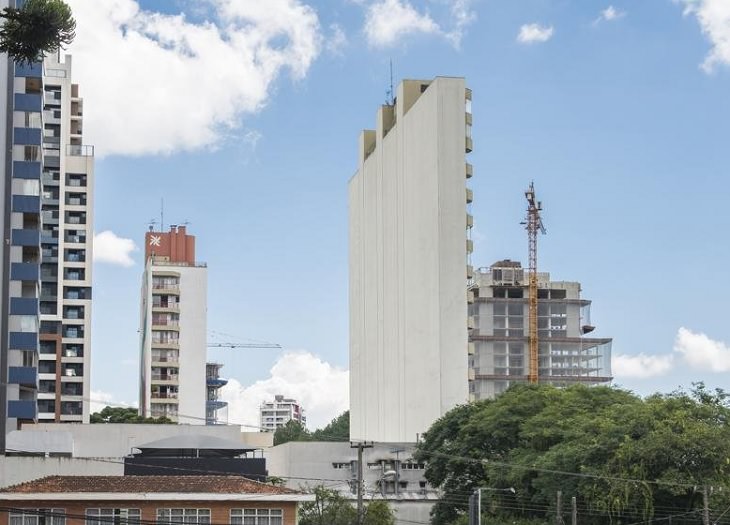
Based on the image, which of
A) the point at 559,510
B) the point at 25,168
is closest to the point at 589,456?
the point at 559,510

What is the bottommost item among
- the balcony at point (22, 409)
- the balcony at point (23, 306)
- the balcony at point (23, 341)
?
the balcony at point (22, 409)

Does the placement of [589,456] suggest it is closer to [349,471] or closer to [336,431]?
[349,471]

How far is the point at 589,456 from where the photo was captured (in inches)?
2366

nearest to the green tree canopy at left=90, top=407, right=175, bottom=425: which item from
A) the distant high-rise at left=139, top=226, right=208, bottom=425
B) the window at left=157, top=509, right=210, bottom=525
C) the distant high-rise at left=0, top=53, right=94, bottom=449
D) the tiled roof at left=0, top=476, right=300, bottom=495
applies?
the distant high-rise at left=139, top=226, right=208, bottom=425

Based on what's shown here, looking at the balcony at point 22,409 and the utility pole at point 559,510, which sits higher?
the balcony at point 22,409

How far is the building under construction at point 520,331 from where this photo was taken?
16700 cm

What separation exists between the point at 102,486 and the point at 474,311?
11659cm

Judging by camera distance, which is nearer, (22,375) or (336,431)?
(22,375)

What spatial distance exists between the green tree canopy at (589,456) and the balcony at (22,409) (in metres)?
24.7

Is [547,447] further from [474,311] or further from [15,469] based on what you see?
[474,311]

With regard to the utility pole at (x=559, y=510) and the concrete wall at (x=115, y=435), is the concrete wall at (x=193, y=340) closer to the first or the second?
the concrete wall at (x=115, y=435)

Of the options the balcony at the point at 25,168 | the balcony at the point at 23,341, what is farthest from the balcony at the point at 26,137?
the balcony at the point at 23,341

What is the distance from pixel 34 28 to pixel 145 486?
41565 mm

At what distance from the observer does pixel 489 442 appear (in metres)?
75.4
